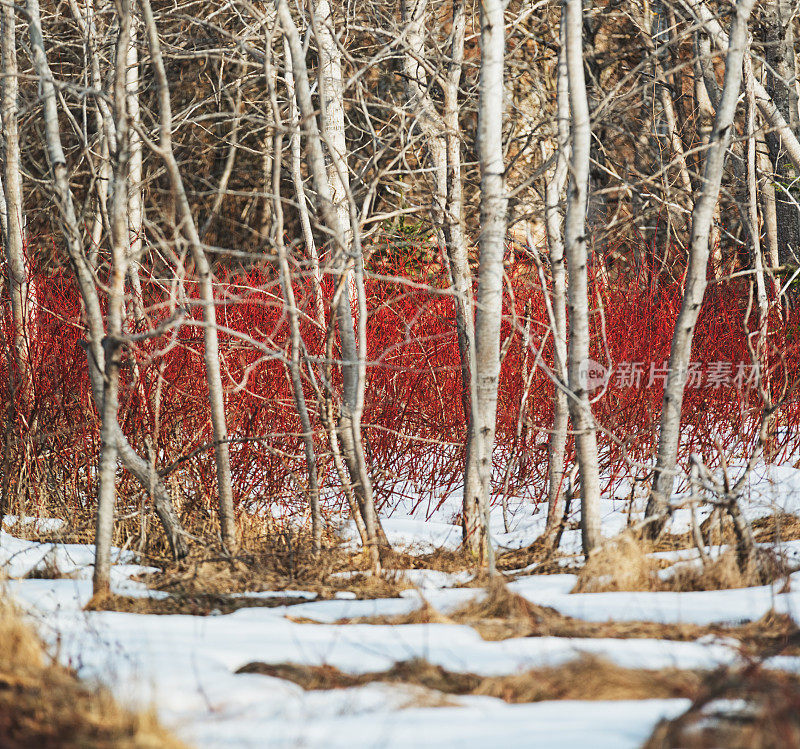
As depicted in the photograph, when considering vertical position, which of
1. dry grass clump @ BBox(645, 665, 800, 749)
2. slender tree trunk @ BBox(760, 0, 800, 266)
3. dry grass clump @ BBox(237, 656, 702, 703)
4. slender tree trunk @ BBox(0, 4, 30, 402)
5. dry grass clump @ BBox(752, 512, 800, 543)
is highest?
slender tree trunk @ BBox(760, 0, 800, 266)

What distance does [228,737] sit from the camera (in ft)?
5.38

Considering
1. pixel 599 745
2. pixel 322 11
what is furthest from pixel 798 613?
pixel 322 11

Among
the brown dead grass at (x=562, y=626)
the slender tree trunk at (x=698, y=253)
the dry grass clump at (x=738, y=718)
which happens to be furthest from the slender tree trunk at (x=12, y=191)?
the dry grass clump at (x=738, y=718)

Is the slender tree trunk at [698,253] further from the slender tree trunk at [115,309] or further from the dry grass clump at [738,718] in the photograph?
the slender tree trunk at [115,309]

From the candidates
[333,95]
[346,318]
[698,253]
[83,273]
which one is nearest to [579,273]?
[698,253]

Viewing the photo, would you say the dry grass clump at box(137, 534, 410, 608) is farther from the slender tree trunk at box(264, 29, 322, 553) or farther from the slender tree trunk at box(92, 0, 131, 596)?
the slender tree trunk at box(92, 0, 131, 596)

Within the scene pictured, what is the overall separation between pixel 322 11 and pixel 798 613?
3.94 metres

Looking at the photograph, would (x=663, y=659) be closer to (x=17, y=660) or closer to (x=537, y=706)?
(x=537, y=706)

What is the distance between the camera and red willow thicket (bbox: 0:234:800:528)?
424 centimetres

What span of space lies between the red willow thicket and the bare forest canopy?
0.08 feet

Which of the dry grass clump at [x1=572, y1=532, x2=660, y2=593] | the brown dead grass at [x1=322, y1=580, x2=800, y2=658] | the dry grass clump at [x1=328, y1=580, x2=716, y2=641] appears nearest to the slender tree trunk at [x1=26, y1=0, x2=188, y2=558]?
the brown dead grass at [x1=322, y1=580, x2=800, y2=658]

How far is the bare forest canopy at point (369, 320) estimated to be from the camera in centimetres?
295

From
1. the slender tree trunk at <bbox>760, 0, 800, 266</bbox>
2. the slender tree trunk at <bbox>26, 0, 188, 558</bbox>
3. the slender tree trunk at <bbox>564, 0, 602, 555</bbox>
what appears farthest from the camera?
the slender tree trunk at <bbox>760, 0, 800, 266</bbox>
